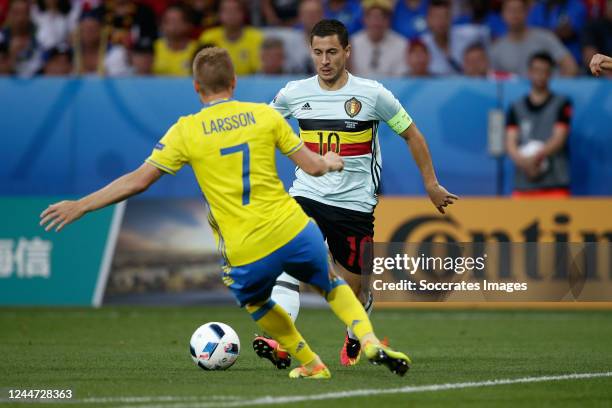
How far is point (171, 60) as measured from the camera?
16094mm

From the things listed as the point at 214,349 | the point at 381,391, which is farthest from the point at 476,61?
the point at 381,391

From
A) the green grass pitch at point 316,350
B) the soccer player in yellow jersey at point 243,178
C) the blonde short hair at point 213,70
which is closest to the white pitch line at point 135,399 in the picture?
the green grass pitch at point 316,350

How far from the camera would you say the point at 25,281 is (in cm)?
1420

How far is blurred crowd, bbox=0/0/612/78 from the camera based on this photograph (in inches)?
616

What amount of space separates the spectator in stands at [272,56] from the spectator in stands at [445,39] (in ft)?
6.53

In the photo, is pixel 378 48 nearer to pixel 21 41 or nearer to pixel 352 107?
pixel 21 41

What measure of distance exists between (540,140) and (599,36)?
2.04m

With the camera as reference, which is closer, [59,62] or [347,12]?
[59,62]

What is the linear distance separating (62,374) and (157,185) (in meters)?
7.69

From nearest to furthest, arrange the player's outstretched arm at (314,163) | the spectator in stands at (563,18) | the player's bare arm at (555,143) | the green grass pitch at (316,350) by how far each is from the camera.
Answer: the green grass pitch at (316,350)
the player's outstretched arm at (314,163)
the player's bare arm at (555,143)
the spectator in stands at (563,18)

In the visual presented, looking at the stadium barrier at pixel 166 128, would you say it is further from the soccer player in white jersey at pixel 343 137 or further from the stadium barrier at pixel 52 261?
the soccer player in white jersey at pixel 343 137

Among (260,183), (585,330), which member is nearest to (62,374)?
(260,183)

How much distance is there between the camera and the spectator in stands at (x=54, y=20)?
16906 millimetres

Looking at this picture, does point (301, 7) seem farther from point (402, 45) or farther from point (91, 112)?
point (91, 112)
